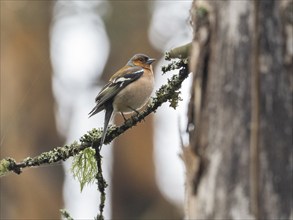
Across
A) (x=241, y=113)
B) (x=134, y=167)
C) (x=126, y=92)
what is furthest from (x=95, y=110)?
(x=134, y=167)

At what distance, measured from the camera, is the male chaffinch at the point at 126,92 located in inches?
289

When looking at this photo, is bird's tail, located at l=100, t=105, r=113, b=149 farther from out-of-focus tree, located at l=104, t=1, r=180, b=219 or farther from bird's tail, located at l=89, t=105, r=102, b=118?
out-of-focus tree, located at l=104, t=1, r=180, b=219

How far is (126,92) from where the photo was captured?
7516mm

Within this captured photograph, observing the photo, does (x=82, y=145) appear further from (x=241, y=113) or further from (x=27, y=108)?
(x=27, y=108)

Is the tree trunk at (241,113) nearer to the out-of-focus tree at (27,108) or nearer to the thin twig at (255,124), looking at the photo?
the thin twig at (255,124)

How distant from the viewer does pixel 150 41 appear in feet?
47.0

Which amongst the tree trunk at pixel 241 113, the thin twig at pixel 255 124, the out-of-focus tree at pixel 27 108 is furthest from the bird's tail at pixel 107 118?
the out-of-focus tree at pixel 27 108

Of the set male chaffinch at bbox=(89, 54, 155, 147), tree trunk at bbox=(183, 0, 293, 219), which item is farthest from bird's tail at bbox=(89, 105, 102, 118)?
tree trunk at bbox=(183, 0, 293, 219)

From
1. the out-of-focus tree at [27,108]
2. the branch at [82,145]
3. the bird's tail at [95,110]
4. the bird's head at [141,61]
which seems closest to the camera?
the branch at [82,145]

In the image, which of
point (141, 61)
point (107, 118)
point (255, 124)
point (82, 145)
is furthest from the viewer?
point (141, 61)

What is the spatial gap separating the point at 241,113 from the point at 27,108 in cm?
1095

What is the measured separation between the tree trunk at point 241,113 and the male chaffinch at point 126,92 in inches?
138

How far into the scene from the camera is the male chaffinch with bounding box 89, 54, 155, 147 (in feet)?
24.1

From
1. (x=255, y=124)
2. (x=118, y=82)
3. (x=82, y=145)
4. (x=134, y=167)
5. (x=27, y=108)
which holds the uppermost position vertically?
(x=27, y=108)
